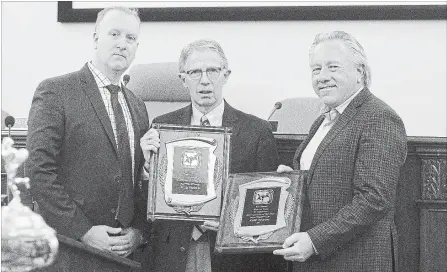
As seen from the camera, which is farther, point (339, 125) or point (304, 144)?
point (304, 144)

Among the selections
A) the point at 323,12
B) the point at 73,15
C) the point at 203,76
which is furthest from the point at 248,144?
the point at 73,15

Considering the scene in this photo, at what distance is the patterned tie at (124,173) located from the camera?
253 centimetres

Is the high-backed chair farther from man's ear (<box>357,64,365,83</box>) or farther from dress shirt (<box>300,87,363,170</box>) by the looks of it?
man's ear (<box>357,64,365,83</box>)

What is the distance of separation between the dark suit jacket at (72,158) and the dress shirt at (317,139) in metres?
0.62

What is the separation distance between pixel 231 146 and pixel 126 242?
49 cm

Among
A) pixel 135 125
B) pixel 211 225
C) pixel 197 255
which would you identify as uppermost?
pixel 135 125

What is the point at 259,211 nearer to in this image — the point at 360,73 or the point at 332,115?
the point at 332,115

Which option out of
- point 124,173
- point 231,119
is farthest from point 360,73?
point 124,173

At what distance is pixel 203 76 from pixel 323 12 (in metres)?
2.29

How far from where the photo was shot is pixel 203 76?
265 centimetres

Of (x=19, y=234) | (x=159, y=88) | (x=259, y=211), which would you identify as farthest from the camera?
(x=159, y=88)

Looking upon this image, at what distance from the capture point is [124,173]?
2.55 metres

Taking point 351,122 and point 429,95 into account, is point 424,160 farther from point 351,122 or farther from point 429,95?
point 429,95

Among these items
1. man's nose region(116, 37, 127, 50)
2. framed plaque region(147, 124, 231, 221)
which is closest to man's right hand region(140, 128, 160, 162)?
framed plaque region(147, 124, 231, 221)
